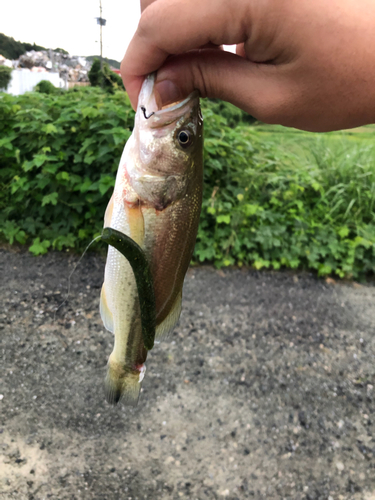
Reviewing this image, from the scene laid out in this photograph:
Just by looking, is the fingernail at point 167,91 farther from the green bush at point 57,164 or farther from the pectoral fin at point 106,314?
the green bush at point 57,164

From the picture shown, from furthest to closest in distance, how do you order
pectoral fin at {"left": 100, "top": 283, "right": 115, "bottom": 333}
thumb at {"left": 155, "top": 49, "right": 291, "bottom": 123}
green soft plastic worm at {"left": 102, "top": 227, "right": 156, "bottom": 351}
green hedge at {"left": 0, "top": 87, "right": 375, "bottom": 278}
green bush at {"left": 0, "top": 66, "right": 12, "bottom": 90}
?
green bush at {"left": 0, "top": 66, "right": 12, "bottom": 90} → green hedge at {"left": 0, "top": 87, "right": 375, "bottom": 278} → pectoral fin at {"left": 100, "top": 283, "right": 115, "bottom": 333} → thumb at {"left": 155, "top": 49, "right": 291, "bottom": 123} → green soft plastic worm at {"left": 102, "top": 227, "right": 156, "bottom": 351}

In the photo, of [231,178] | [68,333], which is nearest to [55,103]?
[231,178]

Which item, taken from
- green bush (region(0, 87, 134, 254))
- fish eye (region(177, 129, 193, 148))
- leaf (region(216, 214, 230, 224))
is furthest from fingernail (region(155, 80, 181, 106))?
leaf (region(216, 214, 230, 224))

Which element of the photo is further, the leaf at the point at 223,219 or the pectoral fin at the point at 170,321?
the leaf at the point at 223,219

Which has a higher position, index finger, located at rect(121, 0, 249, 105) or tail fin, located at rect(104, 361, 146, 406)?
index finger, located at rect(121, 0, 249, 105)

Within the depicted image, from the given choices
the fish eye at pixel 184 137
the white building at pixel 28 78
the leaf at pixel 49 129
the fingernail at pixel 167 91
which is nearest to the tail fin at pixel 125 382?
the fish eye at pixel 184 137

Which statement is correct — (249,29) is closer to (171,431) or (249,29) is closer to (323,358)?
(171,431)

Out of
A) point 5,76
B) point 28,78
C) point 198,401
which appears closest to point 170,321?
point 198,401

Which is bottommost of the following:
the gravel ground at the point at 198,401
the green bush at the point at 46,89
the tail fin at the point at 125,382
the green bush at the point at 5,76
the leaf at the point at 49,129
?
the gravel ground at the point at 198,401

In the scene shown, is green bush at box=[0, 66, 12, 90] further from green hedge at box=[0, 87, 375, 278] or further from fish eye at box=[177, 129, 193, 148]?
fish eye at box=[177, 129, 193, 148]
